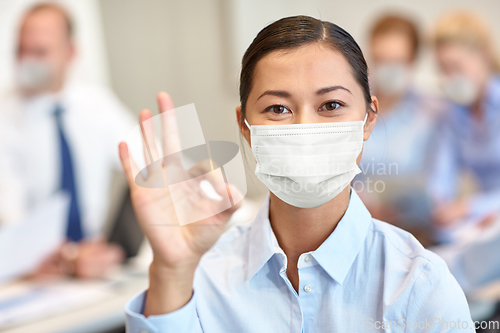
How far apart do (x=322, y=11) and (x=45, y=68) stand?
1652mm

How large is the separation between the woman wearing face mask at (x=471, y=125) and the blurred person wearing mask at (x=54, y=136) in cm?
164

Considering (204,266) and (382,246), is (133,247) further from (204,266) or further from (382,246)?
(382,246)

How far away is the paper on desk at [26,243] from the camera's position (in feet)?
4.83

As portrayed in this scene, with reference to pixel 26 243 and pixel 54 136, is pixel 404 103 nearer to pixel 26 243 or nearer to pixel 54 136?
pixel 54 136

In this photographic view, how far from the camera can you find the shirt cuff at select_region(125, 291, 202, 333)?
645mm

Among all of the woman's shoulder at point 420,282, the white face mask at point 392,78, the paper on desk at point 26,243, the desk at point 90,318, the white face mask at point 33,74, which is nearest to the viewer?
the woman's shoulder at point 420,282

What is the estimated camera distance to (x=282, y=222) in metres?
0.70

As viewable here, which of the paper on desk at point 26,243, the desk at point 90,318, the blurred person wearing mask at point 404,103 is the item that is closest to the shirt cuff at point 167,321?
the desk at point 90,318

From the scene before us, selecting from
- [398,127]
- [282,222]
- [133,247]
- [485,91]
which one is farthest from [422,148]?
[282,222]

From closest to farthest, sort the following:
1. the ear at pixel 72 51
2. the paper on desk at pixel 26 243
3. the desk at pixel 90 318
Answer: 1. the desk at pixel 90 318
2. the paper on desk at pixel 26 243
3. the ear at pixel 72 51

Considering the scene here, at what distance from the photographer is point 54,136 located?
195cm

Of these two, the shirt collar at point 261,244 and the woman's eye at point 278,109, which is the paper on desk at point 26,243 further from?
the woman's eye at point 278,109

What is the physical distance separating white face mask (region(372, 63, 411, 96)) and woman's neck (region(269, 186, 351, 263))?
1620 mm

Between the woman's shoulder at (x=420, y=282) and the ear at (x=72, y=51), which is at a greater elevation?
the ear at (x=72, y=51)
